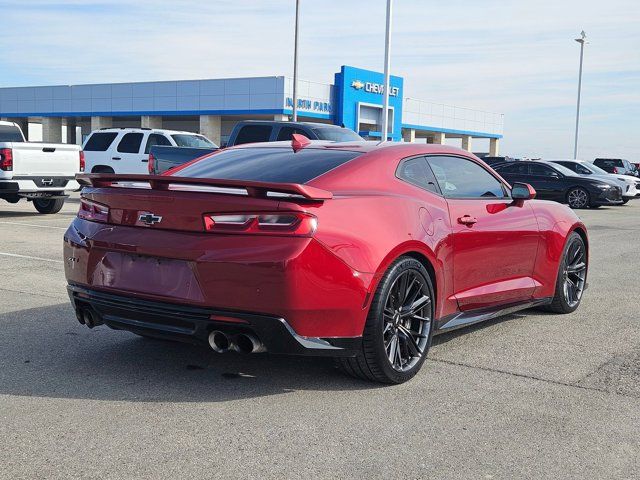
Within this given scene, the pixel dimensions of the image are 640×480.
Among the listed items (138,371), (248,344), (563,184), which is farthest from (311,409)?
(563,184)

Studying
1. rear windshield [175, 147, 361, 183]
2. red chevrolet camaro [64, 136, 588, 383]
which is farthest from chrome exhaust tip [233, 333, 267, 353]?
rear windshield [175, 147, 361, 183]

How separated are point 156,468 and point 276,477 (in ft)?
1.71

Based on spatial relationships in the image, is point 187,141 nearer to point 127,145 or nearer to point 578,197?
point 127,145

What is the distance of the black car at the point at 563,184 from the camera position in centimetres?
2473

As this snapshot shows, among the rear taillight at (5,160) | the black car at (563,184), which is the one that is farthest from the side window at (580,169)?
the rear taillight at (5,160)

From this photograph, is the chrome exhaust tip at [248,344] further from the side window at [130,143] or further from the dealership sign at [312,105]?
the dealership sign at [312,105]

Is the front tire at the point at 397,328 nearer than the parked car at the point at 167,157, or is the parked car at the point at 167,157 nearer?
the front tire at the point at 397,328

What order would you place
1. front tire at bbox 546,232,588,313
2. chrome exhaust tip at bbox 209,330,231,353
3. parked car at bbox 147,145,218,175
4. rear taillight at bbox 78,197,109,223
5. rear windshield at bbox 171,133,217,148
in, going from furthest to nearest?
rear windshield at bbox 171,133,217,148 → parked car at bbox 147,145,218,175 → front tire at bbox 546,232,588,313 → rear taillight at bbox 78,197,109,223 → chrome exhaust tip at bbox 209,330,231,353

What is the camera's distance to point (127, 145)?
21.1 meters

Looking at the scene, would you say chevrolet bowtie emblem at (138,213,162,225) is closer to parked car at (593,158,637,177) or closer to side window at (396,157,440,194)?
side window at (396,157,440,194)

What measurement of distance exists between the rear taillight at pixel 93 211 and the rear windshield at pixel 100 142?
17.0m

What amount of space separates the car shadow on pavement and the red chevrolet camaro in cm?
32

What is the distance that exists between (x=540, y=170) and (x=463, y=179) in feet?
68.9

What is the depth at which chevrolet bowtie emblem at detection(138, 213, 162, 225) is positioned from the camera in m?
4.52
